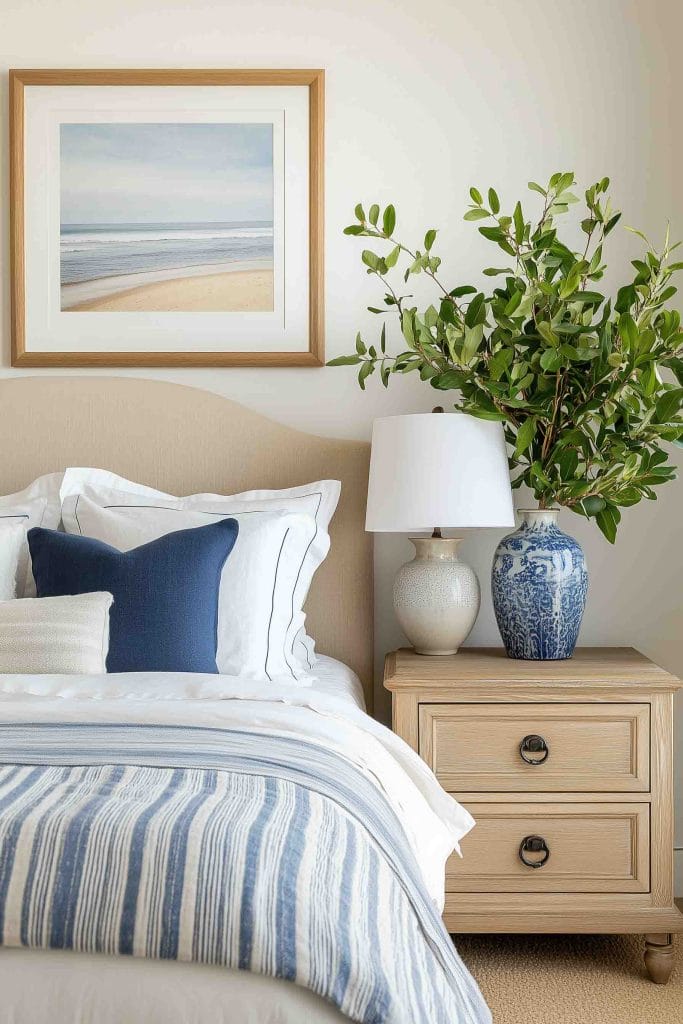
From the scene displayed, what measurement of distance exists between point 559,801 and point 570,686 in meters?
0.25

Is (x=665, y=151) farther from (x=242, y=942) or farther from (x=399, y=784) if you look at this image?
(x=242, y=942)

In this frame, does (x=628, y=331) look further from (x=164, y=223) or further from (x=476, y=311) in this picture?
(x=164, y=223)

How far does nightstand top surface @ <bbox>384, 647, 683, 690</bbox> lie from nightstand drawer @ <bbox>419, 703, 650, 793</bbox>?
0.06m

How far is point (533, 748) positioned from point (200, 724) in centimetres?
92

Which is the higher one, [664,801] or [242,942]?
[242,942]

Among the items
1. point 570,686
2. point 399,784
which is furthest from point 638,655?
point 399,784

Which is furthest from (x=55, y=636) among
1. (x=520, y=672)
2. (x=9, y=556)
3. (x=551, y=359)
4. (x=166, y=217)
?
(x=166, y=217)

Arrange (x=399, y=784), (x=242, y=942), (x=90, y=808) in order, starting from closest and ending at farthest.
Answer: (x=242, y=942) < (x=90, y=808) < (x=399, y=784)

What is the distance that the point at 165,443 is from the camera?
2527mm

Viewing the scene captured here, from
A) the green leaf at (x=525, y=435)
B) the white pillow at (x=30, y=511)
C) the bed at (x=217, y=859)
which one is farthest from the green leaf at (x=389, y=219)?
the bed at (x=217, y=859)

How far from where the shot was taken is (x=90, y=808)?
1032mm

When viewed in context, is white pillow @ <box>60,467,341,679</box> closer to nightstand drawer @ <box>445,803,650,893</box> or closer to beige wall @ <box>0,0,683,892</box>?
beige wall @ <box>0,0,683,892</box>

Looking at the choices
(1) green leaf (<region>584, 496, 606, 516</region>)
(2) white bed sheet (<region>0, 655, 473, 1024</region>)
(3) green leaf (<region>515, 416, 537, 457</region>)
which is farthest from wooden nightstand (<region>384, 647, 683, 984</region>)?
(3) green leaf (<region>515, 416, 537, 457</region>)

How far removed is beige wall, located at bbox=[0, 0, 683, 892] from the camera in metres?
2.57
